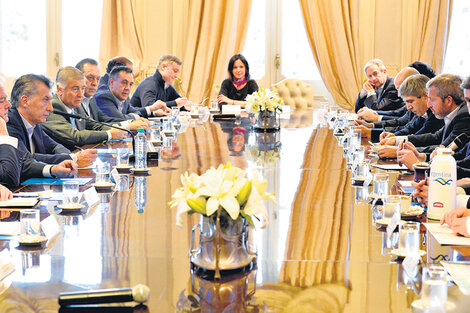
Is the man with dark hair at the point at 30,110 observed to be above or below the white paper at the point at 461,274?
above

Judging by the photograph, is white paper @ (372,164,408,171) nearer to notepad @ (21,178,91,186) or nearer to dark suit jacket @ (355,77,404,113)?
notepad @ (21,178,91,186)


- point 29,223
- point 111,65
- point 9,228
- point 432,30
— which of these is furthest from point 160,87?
point 29,223

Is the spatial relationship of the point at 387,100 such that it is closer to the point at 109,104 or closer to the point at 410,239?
the point at 109,104

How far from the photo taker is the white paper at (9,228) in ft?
6.42

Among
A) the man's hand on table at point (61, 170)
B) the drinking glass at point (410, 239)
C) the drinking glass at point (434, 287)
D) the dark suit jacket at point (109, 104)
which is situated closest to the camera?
the drinking glass at point (434, 287)

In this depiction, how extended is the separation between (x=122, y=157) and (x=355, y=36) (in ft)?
17.3

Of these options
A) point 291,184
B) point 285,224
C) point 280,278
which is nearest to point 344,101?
point 291,184

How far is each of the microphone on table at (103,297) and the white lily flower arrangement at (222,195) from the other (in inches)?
8.8

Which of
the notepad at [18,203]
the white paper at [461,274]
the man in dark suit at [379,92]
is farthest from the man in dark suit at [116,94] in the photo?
the white paper at [461,274]

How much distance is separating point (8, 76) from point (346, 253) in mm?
7135

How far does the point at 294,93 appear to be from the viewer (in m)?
7.61

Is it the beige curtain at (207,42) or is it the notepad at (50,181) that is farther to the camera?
the beige curtain at (207,42)

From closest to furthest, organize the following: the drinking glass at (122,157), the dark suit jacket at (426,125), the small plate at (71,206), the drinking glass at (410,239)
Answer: the drinking glass at (410,239) → the small plate at (71,206) → the drinking glass at (122,157) → the dark suit jacket at (426,125)

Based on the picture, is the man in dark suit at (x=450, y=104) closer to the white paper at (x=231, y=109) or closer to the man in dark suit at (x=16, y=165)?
the man in dark suit at (x=16, y=165)
